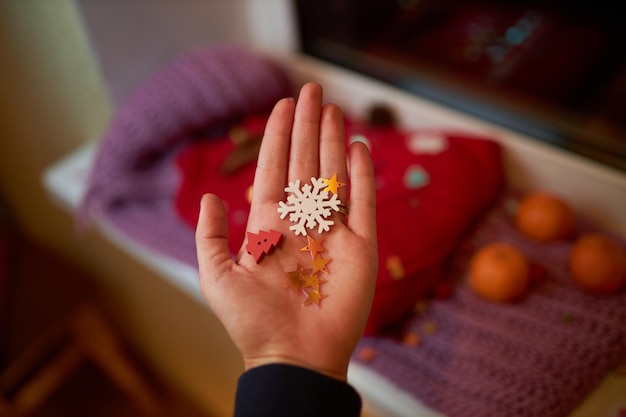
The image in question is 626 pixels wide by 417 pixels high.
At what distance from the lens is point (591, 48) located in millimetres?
1052

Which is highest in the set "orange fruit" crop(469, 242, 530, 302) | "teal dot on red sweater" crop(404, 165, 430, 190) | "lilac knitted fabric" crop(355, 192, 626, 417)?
"teal dot on red sweater" crop(404, 165, 430, 190)

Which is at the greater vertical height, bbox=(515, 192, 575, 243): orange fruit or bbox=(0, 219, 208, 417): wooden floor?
bbox=(515, 192, 575, 243): orange fruit

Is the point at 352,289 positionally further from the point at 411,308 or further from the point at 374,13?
the point at 374,13

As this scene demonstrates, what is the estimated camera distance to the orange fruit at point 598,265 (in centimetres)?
A: 80

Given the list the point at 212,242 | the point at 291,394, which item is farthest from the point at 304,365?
the point at 212,242

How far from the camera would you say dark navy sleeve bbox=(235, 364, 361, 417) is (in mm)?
528

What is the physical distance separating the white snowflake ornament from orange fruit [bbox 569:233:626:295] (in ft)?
1.39

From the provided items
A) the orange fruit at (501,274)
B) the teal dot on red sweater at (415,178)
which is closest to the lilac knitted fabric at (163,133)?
the teal dot on red sweater at (415,178)

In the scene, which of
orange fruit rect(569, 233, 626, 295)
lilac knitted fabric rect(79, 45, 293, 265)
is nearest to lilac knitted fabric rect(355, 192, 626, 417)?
orange fruit rect(569, 233, 626, 295)

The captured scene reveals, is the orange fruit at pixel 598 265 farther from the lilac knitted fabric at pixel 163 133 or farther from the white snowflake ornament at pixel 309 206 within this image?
the lilac knitted fabric at pixel 163 133

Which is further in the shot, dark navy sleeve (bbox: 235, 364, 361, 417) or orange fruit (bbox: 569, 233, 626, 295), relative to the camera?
orange fruit (bbox: 569, 233, 626, 295)

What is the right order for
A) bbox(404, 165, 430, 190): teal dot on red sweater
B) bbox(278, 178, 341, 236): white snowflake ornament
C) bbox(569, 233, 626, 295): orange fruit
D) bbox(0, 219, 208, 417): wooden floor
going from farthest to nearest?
bbox(0, 219, 208, 417): wooden floor
bbox(404, 165, 430, 190): teal dot on red sweater
bbox(569, 233, 626, 295): orange fruit
bbox(278, 178, 341, 236): white snowflake ornament

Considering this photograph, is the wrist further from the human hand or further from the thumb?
the thumb

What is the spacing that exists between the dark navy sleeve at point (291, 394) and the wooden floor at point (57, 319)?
842 millimetres
